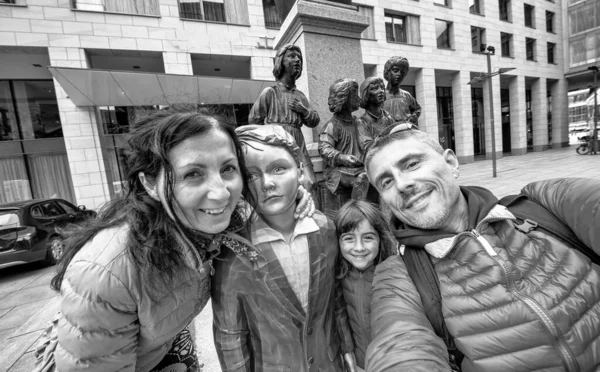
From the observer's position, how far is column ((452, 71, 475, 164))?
18.2 meters

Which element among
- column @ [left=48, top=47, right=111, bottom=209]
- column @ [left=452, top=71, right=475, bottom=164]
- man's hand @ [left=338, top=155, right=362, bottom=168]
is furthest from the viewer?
column @ [left=452, top=71, right=475, bottom=164]

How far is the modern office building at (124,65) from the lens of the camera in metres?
9.84

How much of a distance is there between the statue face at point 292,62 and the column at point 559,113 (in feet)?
105

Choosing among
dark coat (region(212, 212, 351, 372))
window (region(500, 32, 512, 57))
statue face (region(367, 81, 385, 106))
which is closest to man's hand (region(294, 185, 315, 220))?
dark coat (region(212, 212, 351, 372))

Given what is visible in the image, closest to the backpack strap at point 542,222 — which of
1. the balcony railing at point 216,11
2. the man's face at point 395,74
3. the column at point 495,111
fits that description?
the man's face at point 395,74

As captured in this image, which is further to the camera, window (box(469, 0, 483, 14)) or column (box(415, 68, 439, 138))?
window (box(469, 0, 483, 14))

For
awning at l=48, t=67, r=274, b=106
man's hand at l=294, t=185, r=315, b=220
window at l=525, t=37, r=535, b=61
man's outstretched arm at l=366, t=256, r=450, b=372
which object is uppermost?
window at l=525, t=37, r=535, b=61

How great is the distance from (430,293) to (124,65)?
15233mm

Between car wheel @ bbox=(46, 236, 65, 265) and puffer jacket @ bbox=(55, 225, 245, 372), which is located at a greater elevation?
puffer jacket @ bbox=(55, 225, 245, 372)

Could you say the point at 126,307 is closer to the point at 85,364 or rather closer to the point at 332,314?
the point at 85,364

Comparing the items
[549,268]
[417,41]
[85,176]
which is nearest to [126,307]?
[549,268]

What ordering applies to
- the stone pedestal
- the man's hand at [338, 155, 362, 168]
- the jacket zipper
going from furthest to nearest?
1. the stone pedestal
2. the man's hand at [338, 155, 362, 168]
3. the jacket zipper

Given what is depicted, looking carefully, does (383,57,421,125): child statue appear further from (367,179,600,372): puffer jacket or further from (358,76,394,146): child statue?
(367,179,600,372): puffer jacket

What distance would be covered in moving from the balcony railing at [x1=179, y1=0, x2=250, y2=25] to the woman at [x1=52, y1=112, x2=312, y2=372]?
45.0ft
